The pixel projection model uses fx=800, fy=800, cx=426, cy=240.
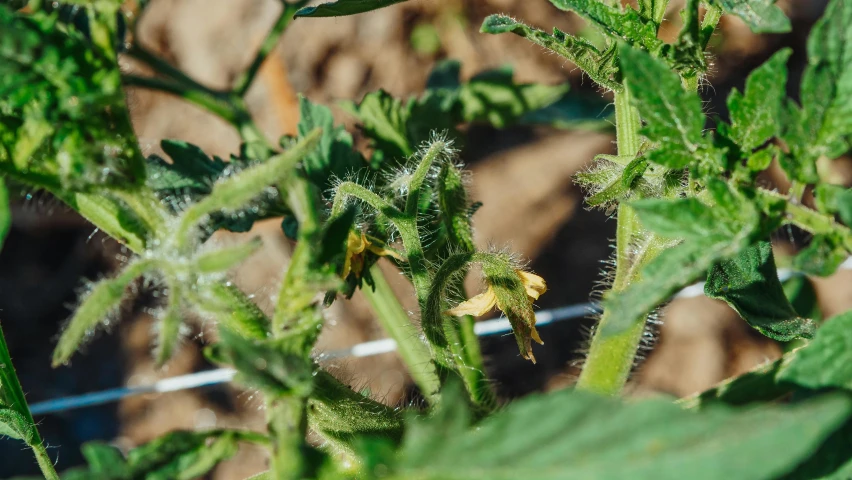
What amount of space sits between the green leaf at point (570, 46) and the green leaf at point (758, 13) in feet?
0.56

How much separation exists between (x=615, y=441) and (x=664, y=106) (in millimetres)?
402

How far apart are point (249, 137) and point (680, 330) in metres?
1.36

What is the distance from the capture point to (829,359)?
759 millimetres

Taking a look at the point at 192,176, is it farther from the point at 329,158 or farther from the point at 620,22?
the point at 620,22

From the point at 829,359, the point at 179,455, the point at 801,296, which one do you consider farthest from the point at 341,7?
the point at 801,296

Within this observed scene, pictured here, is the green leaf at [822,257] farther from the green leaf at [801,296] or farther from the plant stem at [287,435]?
the green leaf at [801,296]

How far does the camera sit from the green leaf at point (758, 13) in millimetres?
863

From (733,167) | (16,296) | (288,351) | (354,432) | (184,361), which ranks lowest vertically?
(184,361)

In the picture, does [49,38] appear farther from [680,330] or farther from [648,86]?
[680,330]

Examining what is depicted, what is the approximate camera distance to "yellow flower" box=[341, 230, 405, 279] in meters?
1.14

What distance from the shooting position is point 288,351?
0.74m

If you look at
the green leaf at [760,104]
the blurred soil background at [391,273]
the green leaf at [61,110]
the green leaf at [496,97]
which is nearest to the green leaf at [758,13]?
the green leaf at [760,104]

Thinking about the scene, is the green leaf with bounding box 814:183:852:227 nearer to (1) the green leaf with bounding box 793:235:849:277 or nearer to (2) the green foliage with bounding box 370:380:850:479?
(1) the green leaf with bounding box 793:235:849:277

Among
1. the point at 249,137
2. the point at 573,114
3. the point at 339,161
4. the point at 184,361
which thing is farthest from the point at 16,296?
the point at 573,114
